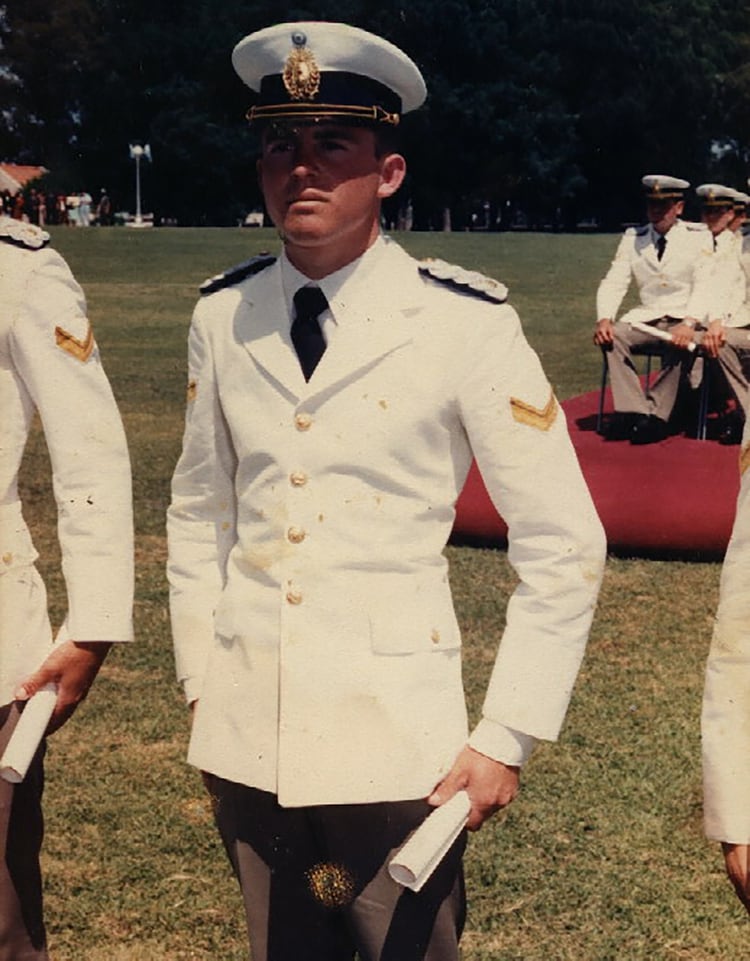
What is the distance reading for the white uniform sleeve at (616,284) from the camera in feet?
35.6

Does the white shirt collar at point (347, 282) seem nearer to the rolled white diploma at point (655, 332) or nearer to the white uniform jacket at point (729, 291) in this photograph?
the rolled white diploma at point (655, 332)

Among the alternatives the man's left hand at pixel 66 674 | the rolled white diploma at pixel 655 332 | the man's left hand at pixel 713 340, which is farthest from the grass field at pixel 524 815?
the rolled white diploma at pixel 655 332

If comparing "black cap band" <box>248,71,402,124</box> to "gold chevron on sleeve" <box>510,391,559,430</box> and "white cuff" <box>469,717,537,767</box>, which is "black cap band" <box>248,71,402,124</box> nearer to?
"gold chevron on sleeve" <box>510,391,559,430</box>

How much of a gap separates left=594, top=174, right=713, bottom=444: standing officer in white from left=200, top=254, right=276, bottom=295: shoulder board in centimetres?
762

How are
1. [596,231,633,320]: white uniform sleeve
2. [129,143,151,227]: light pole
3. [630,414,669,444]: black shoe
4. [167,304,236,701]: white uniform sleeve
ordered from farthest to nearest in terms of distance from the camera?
[129,143,151,227]: light pole → [596,231,633,320]: white uniform sleeve → [630,414,669,444]: black shoe → [167,304,236,701]: white uniform sleeve

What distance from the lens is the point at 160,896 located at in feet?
13.3

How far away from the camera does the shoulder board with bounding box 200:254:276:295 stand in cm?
252

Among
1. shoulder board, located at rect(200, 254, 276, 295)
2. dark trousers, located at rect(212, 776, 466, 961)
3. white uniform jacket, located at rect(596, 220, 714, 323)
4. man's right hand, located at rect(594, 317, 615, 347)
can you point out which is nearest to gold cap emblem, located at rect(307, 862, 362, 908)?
dark trousers, located at rect(212, 776, 466, 961)

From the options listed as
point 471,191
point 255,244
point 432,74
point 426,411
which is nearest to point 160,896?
point 426,411

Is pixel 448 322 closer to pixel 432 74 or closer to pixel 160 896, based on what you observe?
pixel 160 896

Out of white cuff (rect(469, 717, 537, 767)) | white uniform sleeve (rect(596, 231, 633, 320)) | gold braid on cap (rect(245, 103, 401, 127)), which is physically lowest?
white uniform sleeve (rect(596, 231, 633, 320))

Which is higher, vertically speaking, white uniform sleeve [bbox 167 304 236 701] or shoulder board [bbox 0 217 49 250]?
shoulder board [bbox 0 217 49 250]

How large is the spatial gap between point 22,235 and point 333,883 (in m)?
1.25

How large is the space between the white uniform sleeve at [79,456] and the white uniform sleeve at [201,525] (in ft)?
0.41
